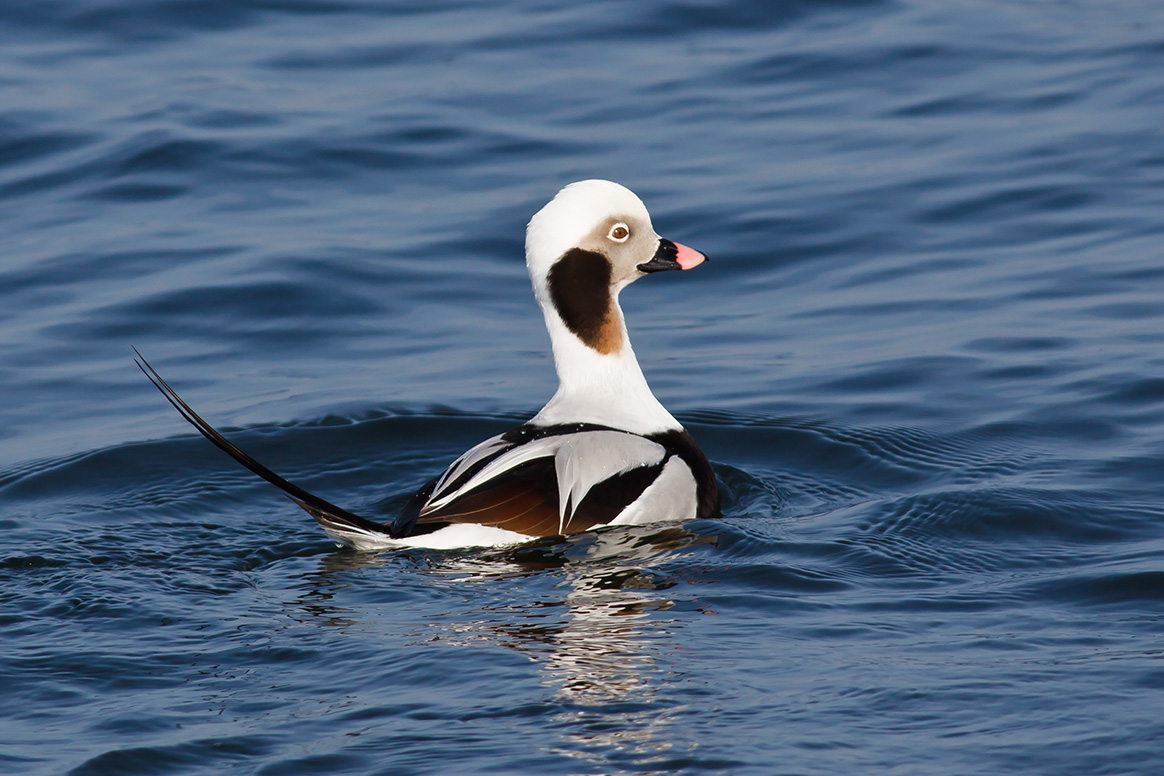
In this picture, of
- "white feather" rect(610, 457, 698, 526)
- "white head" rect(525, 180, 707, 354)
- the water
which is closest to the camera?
the water

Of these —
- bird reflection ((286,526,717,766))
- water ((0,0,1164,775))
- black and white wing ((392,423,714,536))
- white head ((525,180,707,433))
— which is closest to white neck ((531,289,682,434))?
white head ((525,180,707,433))

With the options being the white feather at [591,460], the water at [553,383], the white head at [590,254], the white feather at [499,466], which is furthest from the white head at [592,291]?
the water at [553,383]

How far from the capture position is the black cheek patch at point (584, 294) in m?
5.44

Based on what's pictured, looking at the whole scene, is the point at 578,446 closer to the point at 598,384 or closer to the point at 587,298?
the point at 598,384

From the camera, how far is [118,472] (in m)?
6.03

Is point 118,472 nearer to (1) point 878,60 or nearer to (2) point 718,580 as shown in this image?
(2) point 718,580

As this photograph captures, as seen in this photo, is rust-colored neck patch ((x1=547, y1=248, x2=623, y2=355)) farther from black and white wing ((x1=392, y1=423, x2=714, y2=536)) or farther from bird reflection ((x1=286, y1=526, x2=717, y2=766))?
bird reflection ((x1=286, y1=526, x2=717, y2=766))

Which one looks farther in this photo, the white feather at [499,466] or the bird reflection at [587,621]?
the white feather at [499,466]

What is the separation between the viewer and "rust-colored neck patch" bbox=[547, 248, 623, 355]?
5.45m

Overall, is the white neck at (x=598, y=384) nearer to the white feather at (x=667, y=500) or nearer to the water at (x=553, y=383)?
the white feather at (x=667, y=500)

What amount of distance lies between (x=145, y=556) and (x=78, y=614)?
613mm

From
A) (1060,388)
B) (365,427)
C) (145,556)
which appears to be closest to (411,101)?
(365,427)

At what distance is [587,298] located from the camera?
217 inches

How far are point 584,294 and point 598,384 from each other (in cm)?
33
